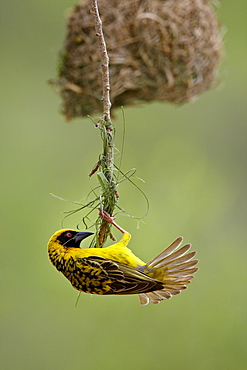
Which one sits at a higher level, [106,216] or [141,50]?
[141,50]

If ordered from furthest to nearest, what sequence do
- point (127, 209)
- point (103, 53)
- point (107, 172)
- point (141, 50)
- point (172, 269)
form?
point (127, 209)
point (141, 50)
point (172, 269)
point (107, 172)
point (103, 53)

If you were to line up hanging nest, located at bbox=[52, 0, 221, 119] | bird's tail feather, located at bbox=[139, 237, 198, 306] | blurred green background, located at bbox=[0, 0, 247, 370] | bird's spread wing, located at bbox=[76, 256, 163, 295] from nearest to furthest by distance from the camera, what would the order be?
bird's spread wing, located at bbox=[76, 256, 163, 295] < bird's tail feather, located at bbox=[139, 237, 198, 306] < hanging nest, located at bbox=[52, 0, 221, 119] < blurred green background, located at bbox=[0, 0, 247, 370]

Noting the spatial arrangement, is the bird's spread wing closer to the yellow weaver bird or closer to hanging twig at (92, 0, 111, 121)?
the yellow weaver bird

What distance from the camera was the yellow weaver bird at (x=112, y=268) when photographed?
1.41 m

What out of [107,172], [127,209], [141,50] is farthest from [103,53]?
[127,209]

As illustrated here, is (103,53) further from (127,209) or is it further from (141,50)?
(127,209)

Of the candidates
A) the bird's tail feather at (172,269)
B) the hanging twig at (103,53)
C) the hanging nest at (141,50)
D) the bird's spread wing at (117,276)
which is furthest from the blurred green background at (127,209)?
the hanging twig at (103,53)

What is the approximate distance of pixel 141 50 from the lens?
2057 mm

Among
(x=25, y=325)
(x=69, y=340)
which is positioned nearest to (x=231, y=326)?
(x=69, y=340)

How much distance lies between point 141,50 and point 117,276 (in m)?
0.97

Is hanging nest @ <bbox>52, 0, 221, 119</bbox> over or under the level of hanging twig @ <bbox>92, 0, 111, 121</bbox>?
over

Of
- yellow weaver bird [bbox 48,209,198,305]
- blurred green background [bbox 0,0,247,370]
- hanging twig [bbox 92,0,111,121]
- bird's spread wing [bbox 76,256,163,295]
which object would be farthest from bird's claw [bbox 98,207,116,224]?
blurred green background [bbox 0,0,247,370]

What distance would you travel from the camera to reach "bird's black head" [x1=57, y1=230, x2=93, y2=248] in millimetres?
1431

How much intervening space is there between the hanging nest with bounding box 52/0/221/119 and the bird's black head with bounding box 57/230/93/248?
2.63ft
